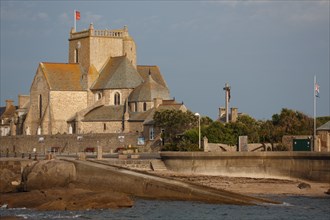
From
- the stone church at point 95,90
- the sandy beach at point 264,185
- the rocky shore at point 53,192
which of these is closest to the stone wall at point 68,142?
the stone church at point 95,90

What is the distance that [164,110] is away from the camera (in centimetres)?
10250

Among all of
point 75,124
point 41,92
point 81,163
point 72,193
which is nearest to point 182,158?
point 81,163

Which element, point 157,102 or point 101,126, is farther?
point 101,126

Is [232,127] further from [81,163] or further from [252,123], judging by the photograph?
[81,163]

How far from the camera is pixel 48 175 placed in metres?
49.2

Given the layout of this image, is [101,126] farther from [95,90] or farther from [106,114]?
[95,90]

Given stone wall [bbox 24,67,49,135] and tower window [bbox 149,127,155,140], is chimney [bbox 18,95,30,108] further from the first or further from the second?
tower window [bbox 149,127,155,140]

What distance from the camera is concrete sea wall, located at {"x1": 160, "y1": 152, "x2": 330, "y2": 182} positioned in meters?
53.2

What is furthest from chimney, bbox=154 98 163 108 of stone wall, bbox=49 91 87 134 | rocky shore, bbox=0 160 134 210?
rocky shore, bbox=0 160 134 210

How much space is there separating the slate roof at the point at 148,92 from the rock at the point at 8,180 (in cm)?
5633

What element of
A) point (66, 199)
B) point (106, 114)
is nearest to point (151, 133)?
point (106, 114)

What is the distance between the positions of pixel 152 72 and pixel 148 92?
16776mm

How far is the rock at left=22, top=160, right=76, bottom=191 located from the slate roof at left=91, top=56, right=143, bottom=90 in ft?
225

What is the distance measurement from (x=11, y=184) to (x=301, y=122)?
47091 mm
